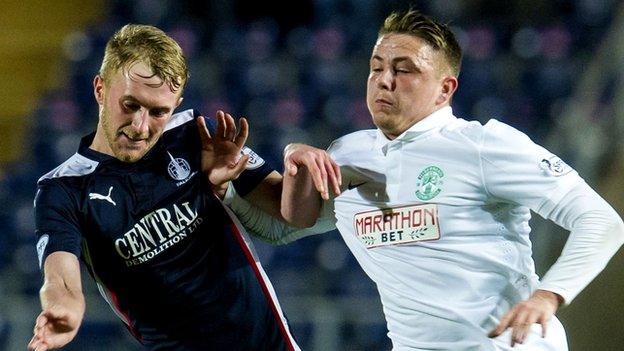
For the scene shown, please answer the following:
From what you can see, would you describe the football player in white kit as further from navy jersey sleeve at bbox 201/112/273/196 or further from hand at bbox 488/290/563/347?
navy jersey sleeve at bbox 201/112/273/196

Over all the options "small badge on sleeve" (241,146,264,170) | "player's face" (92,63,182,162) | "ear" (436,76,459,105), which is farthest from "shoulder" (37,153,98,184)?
"ear" (436,76,459,105)

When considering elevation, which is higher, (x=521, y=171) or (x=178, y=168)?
(x=521, y=171)

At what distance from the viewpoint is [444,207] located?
346cm

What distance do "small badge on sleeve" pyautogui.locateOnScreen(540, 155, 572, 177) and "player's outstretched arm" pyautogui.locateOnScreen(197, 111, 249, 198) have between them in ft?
3.45

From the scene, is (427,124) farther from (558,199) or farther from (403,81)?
(558,199)

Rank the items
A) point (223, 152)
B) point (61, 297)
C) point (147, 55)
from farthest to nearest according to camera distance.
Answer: point (223, 152) < point (147, 55) < point (61, 297)

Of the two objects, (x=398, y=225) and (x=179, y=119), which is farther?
(x=179, y=119)

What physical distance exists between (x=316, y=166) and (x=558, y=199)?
788 millimetres

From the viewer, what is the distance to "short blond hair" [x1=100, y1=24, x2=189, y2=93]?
3490 mm

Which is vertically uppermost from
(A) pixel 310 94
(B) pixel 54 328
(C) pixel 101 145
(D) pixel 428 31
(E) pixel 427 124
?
(D) pixel 428 31

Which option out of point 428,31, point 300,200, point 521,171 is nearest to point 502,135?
point 521,171

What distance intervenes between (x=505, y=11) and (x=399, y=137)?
6.17 metres

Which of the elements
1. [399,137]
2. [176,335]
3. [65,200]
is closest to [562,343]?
[399,137]

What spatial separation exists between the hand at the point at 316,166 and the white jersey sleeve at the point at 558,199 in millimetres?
505
